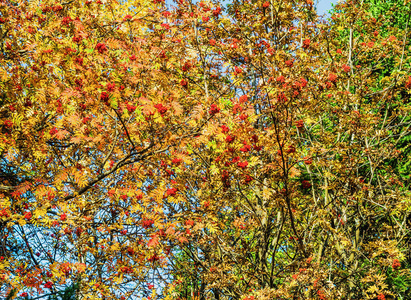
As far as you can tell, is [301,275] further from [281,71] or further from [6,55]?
[6,55]

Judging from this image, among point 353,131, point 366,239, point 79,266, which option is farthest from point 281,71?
point 79,266

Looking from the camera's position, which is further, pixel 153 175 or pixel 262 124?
pixel 262 124

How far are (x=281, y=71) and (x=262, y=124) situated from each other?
8.47 ft

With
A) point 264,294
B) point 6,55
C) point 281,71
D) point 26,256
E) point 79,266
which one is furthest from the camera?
point 26,256

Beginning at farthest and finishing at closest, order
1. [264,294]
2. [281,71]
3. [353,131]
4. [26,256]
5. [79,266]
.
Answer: [26,256]
[79,266]
[353,131]
[281,71]
[264,294]

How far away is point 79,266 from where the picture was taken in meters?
6.13

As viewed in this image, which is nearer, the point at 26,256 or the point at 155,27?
the point at 155,27

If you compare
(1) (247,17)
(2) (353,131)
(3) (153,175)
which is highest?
(1) (247,17)

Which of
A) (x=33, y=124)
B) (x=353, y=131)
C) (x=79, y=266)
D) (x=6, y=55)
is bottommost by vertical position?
(x=79, y=266)

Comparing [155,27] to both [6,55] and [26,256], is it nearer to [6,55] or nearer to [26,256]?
[6,55]

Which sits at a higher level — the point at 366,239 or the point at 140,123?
the point at 140,123

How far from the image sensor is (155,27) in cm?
743

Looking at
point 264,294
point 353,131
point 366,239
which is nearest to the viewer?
point 264,294

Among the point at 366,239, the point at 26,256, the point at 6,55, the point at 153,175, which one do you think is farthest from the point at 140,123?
the point at 26,256
